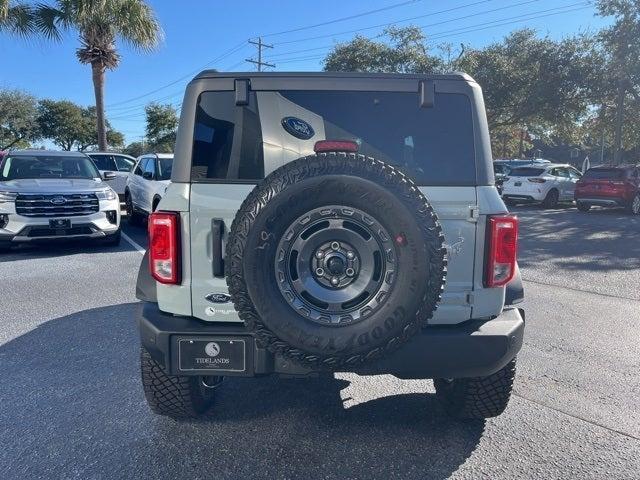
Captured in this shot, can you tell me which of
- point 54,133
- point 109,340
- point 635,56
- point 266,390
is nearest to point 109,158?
point 109,340

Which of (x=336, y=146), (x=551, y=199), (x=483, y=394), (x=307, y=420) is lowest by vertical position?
(x=307, y=420)

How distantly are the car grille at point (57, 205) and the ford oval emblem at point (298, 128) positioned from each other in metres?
7.00

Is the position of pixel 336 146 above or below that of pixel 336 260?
above

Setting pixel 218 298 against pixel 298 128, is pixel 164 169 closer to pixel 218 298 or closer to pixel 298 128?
pixel 298 128

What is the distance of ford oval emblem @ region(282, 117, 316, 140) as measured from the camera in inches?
117

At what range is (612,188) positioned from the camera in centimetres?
1728

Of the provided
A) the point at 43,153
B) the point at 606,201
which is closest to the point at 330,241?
the point at 43,153

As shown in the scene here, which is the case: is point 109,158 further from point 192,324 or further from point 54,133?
point 54,133

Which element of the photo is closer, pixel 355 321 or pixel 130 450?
pixel 355 321

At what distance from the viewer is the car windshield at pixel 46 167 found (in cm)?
949

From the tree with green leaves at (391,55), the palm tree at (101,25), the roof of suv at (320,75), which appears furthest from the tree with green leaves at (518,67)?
the roof of suv at (320,75)

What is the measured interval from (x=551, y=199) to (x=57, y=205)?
645 inches

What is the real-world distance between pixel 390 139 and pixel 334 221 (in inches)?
28.1

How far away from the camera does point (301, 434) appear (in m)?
3.29
